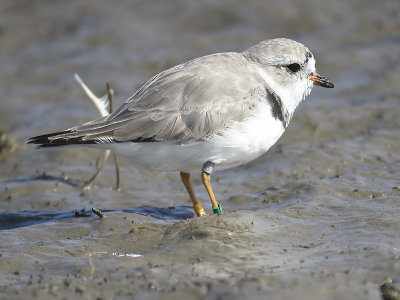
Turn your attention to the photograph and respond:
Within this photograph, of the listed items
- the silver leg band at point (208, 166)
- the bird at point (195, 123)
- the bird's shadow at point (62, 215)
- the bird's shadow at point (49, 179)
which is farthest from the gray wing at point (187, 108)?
the bird's shadow at point (49, 179)

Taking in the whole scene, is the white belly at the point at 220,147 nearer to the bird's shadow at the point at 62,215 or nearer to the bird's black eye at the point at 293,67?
the bird's black eye at the point at 293,67

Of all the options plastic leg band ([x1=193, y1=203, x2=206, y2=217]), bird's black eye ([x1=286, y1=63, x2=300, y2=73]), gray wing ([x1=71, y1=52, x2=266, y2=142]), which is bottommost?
plastic leg band ([x1=193, y1=203, x2=206, y2=217])

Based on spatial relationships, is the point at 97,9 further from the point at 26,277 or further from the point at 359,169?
the point at 26,277

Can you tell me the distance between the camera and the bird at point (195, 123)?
6332 millimetres

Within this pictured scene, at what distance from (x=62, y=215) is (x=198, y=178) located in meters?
2.12

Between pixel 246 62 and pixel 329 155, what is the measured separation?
212 centimetres

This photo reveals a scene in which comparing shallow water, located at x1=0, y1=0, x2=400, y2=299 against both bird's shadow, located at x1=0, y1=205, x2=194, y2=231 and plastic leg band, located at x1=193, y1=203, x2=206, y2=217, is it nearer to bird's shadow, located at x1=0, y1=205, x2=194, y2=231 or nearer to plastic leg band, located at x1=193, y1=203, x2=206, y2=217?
bird's shadow, located at x1=0, y1=205, x2=194, y2=231

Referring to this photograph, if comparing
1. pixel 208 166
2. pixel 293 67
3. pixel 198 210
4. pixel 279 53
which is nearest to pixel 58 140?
pixel 208 166

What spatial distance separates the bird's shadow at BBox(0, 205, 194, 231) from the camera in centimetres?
707

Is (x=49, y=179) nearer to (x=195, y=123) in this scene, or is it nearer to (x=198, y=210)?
(x=198, y=210)

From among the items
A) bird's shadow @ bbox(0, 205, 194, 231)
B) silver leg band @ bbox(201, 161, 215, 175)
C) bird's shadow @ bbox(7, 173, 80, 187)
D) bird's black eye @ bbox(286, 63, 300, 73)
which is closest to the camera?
silver leg band @ bbox(201, 161, 215, 175)

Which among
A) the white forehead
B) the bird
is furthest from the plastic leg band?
the white forehead

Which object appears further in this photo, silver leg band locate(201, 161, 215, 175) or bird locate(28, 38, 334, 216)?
silver leg band locate(201, 161, 215, 175)

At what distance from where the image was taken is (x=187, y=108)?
6406 mm
